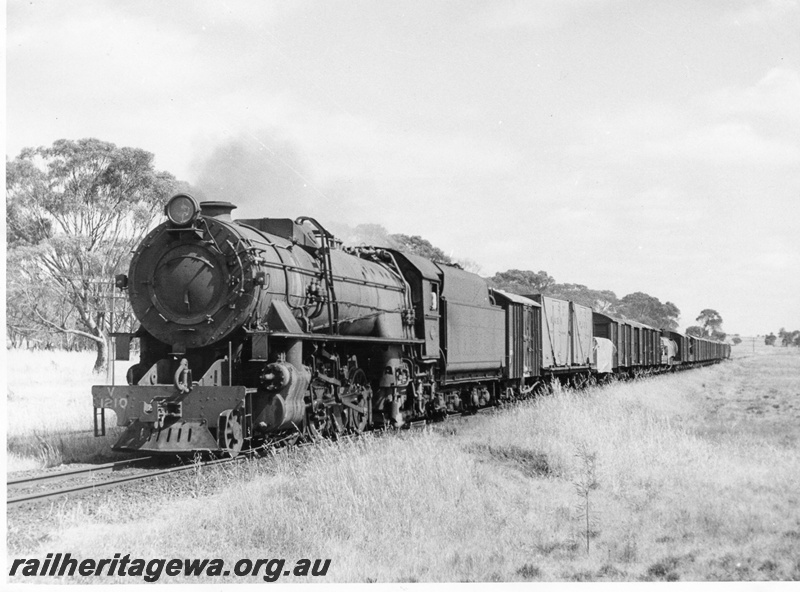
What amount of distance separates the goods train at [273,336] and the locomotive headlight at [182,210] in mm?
19

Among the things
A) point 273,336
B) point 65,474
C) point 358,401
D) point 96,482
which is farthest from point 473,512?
point 358,401

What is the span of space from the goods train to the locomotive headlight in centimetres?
2

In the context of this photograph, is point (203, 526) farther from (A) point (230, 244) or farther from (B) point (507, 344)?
(B) point (507, 344)

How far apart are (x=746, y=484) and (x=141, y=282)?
357 inches

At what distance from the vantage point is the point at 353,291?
525 inches

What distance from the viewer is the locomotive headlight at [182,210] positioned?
1103cm

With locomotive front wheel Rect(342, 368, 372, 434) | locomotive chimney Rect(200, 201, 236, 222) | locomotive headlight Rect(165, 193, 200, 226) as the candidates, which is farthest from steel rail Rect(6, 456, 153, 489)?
locomotive chimney Rect(200, 201, 236, 222)

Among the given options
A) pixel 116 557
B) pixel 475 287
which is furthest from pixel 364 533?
pixel 475 287

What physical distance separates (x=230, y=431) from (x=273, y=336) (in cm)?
146

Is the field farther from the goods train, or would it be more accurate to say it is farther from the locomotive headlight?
the locomotive headlight

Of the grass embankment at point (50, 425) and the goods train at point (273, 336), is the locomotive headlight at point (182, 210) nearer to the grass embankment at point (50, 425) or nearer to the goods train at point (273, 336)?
the goods train at point (273, 336)

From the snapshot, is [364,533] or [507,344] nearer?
[364,533]

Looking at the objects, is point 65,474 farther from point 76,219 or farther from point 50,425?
point 76,219

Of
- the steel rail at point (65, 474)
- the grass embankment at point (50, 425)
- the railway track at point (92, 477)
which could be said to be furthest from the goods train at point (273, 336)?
the grass embankment at point (50, 425)
